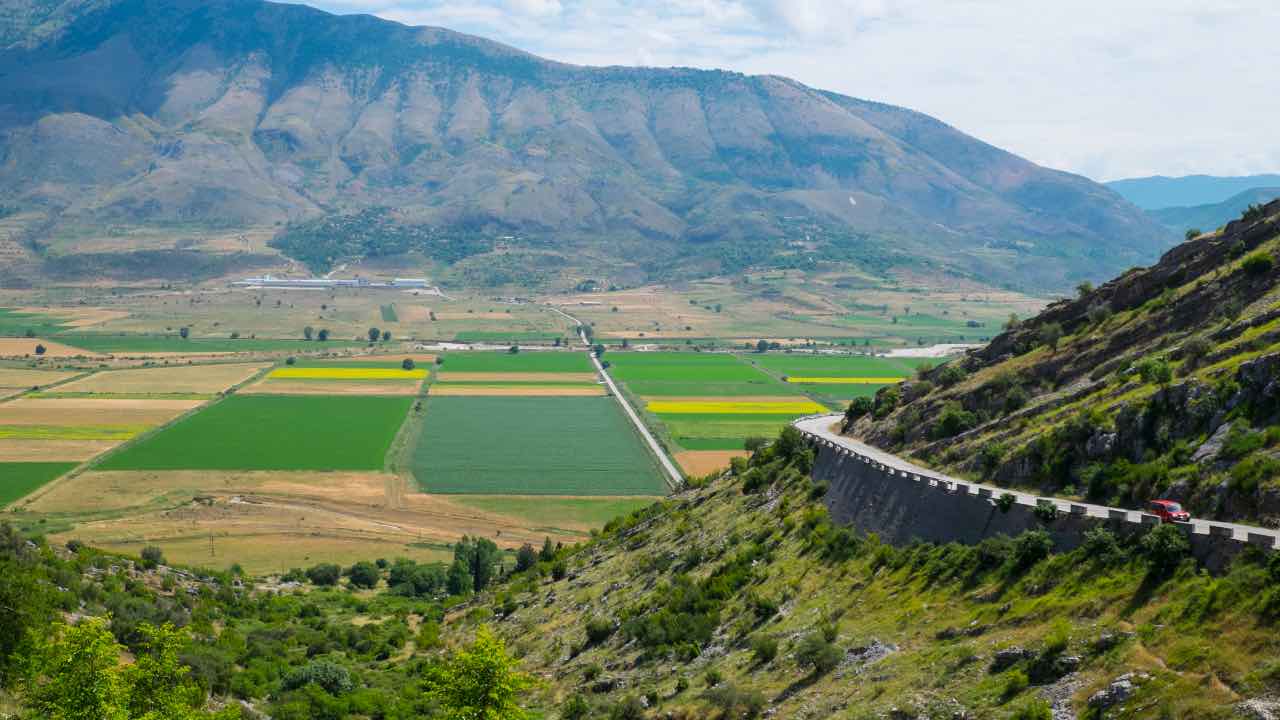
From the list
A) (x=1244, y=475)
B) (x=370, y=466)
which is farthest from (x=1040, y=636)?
(x=370, y=466)

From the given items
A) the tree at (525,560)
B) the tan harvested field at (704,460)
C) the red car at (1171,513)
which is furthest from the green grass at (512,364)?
the red car at (1171,513)

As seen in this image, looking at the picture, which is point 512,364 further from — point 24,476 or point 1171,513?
point 1171,513

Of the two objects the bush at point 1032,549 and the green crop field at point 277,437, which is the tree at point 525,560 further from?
the bush at point 1032,549

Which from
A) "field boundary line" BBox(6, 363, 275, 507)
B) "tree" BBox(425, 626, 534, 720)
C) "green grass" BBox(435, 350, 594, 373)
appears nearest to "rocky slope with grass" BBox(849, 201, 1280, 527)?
"tree" BBox(425, 626, 534, 720)

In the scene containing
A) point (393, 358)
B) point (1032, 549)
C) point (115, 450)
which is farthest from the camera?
point (393, 358)

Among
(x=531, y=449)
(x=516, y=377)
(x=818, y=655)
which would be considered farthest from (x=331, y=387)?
(x=818, y=655)

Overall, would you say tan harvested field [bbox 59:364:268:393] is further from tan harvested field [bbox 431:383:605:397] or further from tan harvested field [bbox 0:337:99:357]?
tan harvested field [bbox 431:383:605:397]
